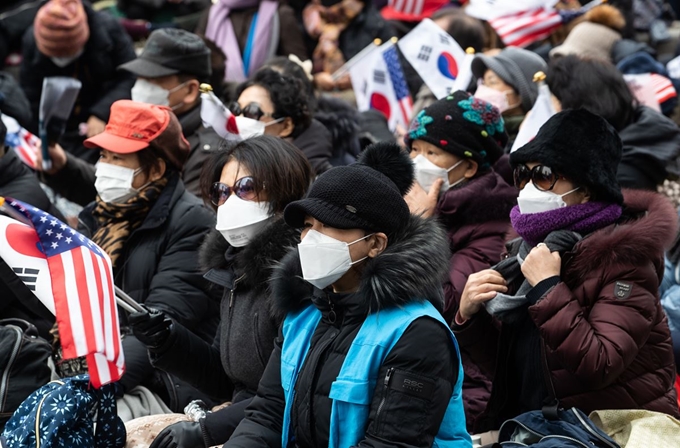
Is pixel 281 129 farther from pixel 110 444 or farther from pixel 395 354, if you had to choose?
pixel 395 354

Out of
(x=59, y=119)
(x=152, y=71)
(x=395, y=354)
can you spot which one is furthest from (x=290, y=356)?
(x=152, y=71)

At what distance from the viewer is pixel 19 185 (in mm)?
6637

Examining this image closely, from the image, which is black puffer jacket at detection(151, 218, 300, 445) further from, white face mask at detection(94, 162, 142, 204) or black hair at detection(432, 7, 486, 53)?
black hair at detection(432, 7, 486, 53)

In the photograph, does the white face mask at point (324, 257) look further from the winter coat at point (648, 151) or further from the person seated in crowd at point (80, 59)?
the person seated in crowd at point (80, 59)

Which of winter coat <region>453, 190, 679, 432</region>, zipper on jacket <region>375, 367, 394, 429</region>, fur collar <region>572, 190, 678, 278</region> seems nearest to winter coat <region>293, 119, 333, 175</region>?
winter coat <region>453, 190, 679, 432</region>

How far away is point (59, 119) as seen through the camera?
6.87 meters

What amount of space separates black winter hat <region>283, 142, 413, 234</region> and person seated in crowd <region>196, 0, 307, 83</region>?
567cm

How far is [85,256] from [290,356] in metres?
1.07

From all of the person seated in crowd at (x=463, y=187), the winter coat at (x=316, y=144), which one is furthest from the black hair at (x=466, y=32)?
the person seated in crowd at (x=463, y=187)

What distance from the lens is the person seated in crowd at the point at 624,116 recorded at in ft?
20.8

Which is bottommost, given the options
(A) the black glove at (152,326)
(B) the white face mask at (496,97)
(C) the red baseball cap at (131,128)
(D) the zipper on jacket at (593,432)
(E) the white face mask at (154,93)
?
(E) the white face mask at (154,93)

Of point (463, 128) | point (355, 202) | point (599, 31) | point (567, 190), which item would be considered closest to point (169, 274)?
point (463, 128)

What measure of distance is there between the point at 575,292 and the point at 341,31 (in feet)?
20.1

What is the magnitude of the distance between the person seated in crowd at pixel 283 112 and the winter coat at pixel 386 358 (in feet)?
7.73
